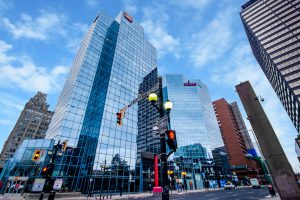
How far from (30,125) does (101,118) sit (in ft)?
239

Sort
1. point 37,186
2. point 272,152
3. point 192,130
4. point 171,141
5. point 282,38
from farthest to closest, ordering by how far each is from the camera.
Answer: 1. point 192,130
2. point 282,38
3. point 37,186
4. point 272,152
5. point 171,141

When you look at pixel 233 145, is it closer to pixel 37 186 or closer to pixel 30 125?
pixel 37 186

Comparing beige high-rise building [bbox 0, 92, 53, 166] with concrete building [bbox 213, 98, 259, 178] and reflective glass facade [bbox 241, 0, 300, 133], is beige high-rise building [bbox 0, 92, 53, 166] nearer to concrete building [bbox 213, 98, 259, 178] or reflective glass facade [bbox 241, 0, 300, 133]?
concrete building [bbox 213, 98, 259, 178]

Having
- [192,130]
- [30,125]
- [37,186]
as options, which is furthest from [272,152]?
[30,125]

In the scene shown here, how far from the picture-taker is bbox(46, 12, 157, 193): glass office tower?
32.4 metres

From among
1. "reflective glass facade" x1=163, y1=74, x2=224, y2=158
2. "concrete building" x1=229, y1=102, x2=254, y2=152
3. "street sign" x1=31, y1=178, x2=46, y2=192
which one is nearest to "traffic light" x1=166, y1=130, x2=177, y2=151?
"street sign" x1=31, y1=178, x2=46, y2=192

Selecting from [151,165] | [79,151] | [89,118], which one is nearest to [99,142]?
[79,151]

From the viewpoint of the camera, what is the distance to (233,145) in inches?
4333

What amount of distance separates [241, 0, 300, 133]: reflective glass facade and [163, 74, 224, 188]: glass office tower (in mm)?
38730

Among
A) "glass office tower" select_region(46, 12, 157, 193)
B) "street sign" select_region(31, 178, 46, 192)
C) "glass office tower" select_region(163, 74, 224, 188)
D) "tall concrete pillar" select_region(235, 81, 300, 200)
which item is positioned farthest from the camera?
"glass office tower" select_region(163, 74, 224, 188)

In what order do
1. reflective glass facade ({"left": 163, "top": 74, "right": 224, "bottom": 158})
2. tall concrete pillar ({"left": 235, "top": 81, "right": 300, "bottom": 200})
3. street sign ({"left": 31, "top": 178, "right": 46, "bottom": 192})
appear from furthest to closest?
1. reflective glass facade ({"left": 163, "top": 74, "right": 224, "bottom": 158})
2. street sign ({"left": 31, "top": 178, "right": 46, "bottom": 192})
3. tall concrete pillar ({"left": 235, "top": 81, "right": 300, "bottom": 200})

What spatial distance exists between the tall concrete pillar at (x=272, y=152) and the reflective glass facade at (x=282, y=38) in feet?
208

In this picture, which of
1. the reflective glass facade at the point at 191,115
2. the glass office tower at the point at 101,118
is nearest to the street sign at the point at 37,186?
the glass office tower at the point at 101,118

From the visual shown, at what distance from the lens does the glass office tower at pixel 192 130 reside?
6525 centimetres
